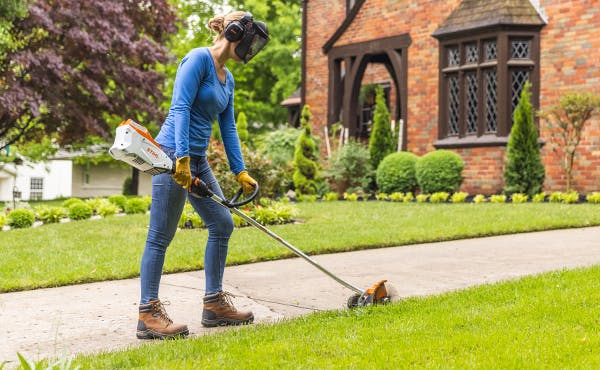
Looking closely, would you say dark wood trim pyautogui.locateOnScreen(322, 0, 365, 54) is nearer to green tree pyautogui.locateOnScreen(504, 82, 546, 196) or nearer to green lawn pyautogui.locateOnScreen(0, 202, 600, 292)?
green tree pyautogui.locateOnScreen(504, 82, 546, 196)

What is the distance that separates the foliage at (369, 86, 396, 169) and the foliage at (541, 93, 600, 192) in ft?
12.9

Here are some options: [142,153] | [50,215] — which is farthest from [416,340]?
[50,215]

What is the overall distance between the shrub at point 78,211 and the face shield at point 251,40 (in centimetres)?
886

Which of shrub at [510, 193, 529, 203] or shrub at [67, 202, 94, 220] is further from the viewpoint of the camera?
shrub at [510, 193, 529, 203]

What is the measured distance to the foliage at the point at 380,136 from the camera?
17.2m

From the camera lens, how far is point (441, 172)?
49.5ft

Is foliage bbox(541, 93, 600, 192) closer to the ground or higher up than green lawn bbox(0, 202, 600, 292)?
higher up

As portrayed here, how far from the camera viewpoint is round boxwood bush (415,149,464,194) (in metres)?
15.1

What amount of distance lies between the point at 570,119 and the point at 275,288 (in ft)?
31.7

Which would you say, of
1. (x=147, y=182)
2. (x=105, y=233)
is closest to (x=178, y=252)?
(x=105, y=233)

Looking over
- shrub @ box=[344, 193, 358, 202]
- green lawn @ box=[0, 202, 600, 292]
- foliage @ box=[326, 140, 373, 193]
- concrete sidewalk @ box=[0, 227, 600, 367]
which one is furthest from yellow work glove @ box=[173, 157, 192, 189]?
foliage @ box=[326, 140, 373, 193]

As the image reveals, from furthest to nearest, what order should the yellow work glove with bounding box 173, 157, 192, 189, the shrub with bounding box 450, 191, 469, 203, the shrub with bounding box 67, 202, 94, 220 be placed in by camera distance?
the shrub with bounding box 450, 191, 469, 203 → the shrub with bounding box 67, 202, 94, 220 → the yellow work glove with bounding box 173, 157, 192, 189

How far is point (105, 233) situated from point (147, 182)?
3025cm

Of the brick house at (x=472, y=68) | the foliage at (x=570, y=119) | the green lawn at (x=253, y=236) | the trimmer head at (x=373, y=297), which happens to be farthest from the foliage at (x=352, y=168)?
the trimmer head at (x=373, y=297)
